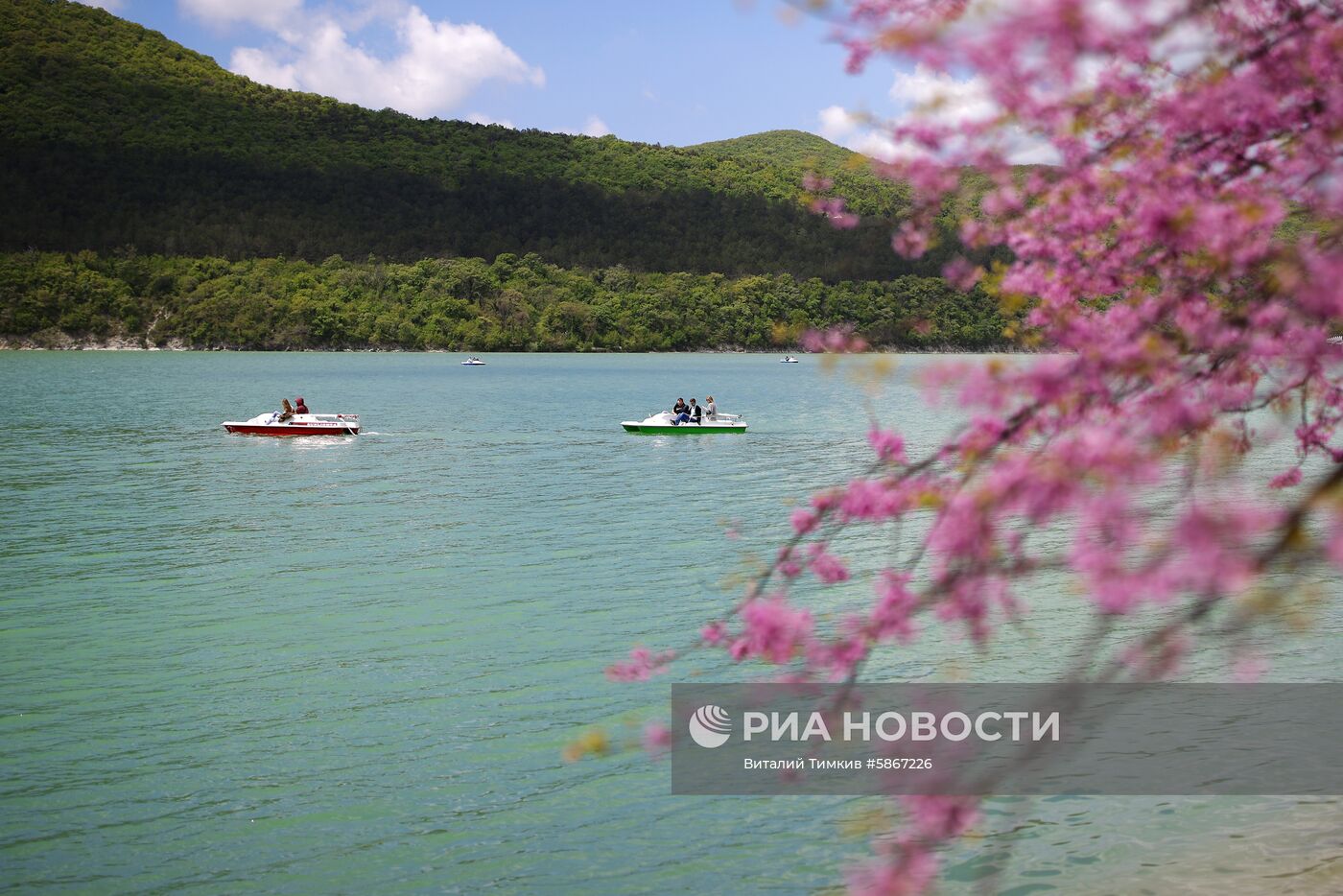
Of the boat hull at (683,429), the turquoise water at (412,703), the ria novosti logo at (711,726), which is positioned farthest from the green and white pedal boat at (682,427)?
the ria novosti logo at (711,726)

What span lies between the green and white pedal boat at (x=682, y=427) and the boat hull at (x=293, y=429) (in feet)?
37.3

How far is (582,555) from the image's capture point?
24.8 m

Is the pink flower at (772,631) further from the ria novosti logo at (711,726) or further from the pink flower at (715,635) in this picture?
the ria novosti logo at (711,726)

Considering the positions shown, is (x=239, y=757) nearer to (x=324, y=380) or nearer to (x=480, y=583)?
(x=480, y=583)

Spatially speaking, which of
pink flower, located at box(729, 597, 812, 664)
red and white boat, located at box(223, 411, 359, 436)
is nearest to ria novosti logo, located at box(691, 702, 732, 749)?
pink flower, located at box(729, 597, 812, 664)

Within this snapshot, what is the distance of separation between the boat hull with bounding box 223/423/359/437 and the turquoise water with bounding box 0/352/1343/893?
12.3m

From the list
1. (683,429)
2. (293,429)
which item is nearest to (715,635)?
(683,429)

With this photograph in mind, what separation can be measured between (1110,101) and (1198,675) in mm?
13129

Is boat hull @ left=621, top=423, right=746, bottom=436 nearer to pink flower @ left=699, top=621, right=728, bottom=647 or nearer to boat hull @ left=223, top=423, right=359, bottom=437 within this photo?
boat hull @ left=223, top=423, right=359, bottom=437

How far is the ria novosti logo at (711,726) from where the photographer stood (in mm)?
13805

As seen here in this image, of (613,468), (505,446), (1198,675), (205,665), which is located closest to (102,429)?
(505,446)

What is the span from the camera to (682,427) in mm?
50781

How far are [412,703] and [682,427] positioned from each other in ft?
119

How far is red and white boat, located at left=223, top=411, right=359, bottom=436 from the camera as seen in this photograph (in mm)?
49844
